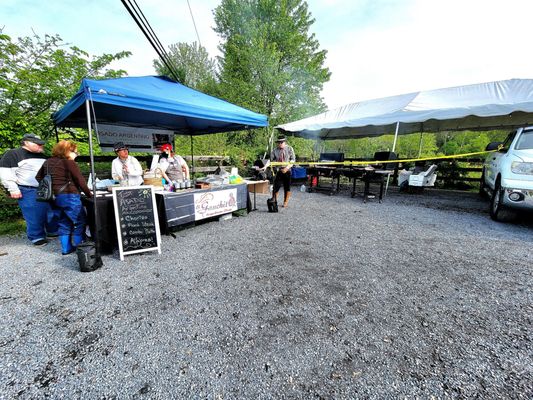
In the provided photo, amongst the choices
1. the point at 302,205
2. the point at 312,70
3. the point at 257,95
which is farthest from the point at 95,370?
the point at 312,70

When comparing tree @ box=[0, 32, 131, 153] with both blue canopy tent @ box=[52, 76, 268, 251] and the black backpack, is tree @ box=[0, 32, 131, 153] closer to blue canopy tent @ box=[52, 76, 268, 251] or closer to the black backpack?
blue canopy tent @ box=[52, 76, 268, 251]

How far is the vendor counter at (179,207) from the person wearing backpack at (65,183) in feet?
0.63

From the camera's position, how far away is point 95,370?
1557mm

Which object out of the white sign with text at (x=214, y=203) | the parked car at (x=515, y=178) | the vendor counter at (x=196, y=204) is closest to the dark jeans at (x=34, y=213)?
the vendor counter at (x=196, y=204)

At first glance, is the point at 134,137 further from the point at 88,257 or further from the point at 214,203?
the point at 88,257

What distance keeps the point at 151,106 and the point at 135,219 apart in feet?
5.57

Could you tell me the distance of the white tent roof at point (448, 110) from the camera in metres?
6.76

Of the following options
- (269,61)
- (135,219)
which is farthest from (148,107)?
(269,61)

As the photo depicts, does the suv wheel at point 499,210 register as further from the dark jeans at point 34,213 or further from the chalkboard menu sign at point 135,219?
the dark jeans at point 34,213

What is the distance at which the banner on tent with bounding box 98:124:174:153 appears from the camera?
20.7 feet

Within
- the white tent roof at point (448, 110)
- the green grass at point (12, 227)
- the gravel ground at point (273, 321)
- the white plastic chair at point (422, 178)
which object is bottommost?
the green grass at point (12, 227)

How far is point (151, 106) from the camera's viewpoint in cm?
345

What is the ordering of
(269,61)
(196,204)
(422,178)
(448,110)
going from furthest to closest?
(269,61)
(422,178)
(448,110)
(196,204)

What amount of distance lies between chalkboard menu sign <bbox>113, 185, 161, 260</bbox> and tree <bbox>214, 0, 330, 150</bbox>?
44.3 feet
